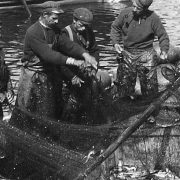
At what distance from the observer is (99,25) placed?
27844mm

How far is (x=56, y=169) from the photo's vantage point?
7664mm

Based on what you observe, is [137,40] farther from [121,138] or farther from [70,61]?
[121,138]

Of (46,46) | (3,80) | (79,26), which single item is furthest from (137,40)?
(3,80)

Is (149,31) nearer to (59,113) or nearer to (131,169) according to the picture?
(59,113)

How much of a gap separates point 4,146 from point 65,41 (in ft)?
7.83

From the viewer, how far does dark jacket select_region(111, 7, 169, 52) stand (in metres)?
11.3

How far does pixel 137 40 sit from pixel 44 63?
98.5 inches

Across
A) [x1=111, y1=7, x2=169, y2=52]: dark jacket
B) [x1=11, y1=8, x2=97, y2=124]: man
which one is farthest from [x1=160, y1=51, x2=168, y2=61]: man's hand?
[x1=11, y1=8, x2=97, y2=124]: man

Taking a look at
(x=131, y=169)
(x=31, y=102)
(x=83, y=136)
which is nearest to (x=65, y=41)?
(x=31, y=102)

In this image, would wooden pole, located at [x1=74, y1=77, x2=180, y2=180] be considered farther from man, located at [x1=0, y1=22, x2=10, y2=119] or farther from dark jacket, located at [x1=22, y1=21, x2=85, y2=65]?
man, located at [x1=0, y1=22, x2=10, y2=119]

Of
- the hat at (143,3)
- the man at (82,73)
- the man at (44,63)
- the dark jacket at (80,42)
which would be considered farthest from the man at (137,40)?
the man at (44,63)

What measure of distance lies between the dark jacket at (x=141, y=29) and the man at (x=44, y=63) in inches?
77.5

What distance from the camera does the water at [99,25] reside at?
20.4 m

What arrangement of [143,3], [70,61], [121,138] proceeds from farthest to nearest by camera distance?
[143,3] → [70,61] → [121,138]
